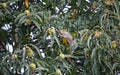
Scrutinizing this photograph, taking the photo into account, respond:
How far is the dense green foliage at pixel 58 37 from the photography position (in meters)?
1.98

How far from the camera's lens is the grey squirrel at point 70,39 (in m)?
2.06

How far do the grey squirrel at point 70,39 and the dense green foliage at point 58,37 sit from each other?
27 millimetres

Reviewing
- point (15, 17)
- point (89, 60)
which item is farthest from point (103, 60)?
point (15, 17)

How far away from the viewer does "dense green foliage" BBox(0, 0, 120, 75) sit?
1.98 meters

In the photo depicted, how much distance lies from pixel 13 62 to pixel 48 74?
0.61 feet

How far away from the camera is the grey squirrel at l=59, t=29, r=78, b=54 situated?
81.0 inches

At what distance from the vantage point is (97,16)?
2182mm

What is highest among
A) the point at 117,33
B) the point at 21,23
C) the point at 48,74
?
the point at 21,23

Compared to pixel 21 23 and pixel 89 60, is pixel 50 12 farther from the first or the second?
pixel 89 60

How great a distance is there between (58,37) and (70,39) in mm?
66

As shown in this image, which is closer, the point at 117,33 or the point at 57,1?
the point at 117,33

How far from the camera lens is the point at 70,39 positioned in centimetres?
208

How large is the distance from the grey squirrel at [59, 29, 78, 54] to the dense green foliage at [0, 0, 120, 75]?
27 millimetres

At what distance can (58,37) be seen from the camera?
2.09 meters
